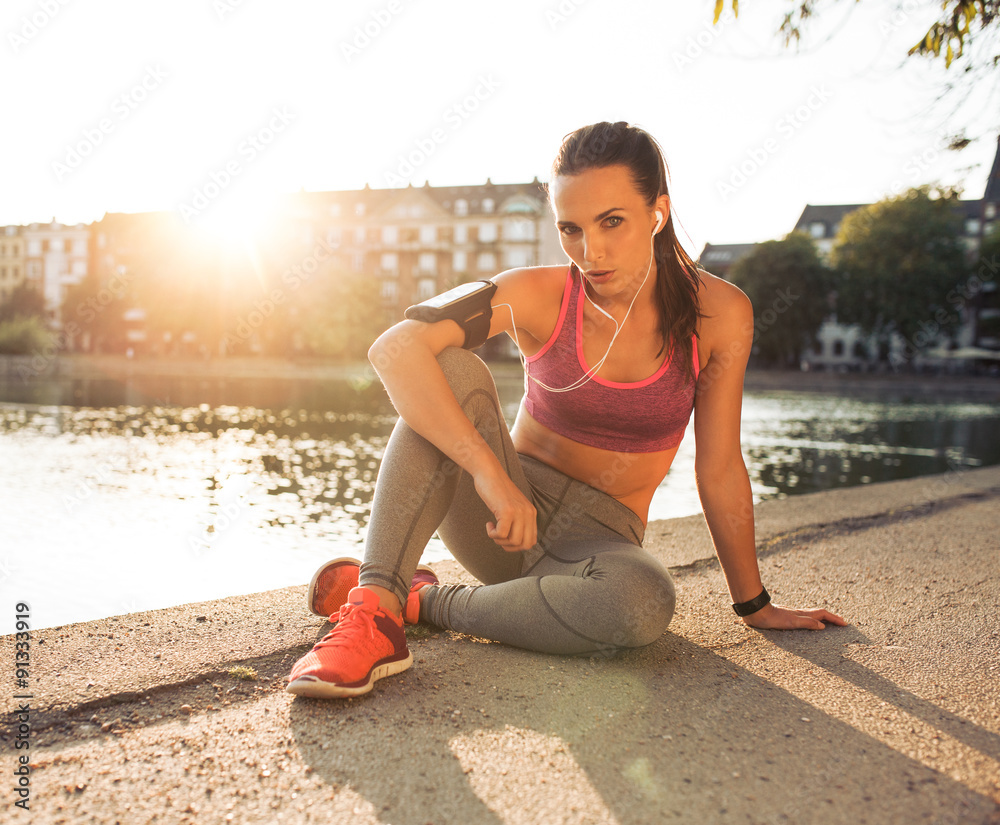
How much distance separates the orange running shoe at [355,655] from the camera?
149cm

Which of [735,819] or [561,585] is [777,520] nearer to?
[561,585]

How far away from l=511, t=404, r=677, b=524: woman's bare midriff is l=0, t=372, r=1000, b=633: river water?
148 cm

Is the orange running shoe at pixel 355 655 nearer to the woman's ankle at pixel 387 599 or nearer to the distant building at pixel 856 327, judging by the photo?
the woman's ankle at pixel 387 599

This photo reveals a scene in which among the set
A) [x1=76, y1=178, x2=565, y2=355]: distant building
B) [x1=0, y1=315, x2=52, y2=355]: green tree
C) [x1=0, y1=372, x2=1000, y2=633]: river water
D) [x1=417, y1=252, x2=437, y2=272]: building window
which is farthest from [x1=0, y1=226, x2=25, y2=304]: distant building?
[x1=0, y1=372, x2=1000, y2=633]: river water

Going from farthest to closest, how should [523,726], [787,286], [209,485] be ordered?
[787,286], [209,485], [523,726]

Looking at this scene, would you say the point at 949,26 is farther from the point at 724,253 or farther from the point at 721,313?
the point at 724,253

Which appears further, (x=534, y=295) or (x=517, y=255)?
(x=517, y=255)

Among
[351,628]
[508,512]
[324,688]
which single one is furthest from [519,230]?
[324,688]

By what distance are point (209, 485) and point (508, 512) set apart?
13.5 feet

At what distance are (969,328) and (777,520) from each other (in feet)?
200

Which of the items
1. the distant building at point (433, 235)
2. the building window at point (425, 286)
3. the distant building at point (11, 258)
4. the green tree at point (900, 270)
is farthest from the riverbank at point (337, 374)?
the distant building at point (11, 258)

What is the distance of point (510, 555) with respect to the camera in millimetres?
2014

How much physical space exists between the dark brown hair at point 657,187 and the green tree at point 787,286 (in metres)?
41.2

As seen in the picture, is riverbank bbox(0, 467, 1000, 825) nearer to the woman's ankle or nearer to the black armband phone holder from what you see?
the woman's ankle
